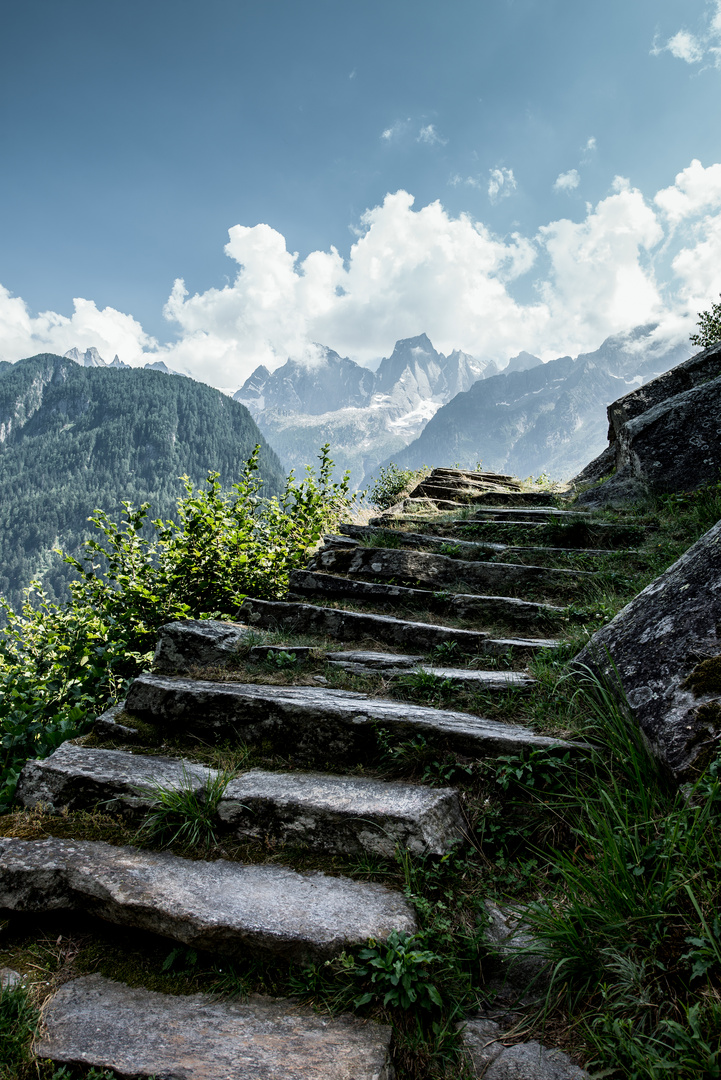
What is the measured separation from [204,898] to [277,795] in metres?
0.67

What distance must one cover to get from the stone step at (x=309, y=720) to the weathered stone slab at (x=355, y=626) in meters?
1.18

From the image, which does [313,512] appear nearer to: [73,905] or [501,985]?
[73,905]

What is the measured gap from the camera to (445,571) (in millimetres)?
6352

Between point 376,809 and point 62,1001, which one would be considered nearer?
point 62,1001

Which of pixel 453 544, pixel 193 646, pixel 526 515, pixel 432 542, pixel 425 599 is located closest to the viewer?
pixel 193 646

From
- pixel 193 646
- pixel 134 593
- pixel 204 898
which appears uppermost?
pixel 134 593

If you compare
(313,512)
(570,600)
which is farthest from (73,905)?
(313,512)

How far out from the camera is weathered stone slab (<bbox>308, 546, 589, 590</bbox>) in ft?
19.6

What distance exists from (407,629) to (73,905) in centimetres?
343

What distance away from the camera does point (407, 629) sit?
5.16 m

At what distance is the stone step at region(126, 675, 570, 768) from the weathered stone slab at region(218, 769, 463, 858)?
337 millimetres

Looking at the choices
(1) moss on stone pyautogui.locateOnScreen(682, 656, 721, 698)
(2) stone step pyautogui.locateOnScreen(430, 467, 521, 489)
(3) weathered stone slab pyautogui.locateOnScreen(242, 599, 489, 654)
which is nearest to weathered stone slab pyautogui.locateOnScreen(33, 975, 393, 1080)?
(1) moss on stone pyautogui.locateOnScreen(682, 656, 721, 698)

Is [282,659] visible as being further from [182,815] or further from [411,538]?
[411,538]

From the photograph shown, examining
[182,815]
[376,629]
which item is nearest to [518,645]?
[376,629]
